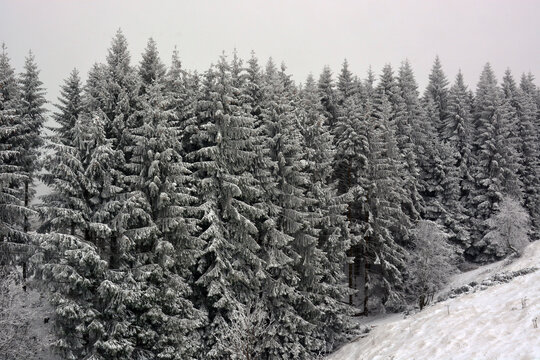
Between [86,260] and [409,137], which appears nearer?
[86,260]

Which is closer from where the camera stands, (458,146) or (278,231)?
(278,231)

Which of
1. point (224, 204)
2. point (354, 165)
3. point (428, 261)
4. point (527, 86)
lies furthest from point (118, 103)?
point (527, 86)

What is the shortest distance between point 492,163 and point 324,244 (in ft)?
83.0

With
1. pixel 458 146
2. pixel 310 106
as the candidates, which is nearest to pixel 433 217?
pixel 458 146

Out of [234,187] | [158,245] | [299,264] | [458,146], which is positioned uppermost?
[458,146]

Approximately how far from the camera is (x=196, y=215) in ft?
80.9

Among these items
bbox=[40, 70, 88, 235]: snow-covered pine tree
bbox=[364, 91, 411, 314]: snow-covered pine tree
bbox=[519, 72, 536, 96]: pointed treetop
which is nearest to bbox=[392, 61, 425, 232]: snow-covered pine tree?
bbox=[364, 91, 411, 314]: snow-covered pine tree

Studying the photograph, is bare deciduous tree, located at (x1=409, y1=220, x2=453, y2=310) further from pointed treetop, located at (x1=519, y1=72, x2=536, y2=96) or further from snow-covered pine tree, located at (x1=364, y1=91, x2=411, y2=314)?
pointed treetop, located at (x1=519, y1=72, x2=536, y2=96)

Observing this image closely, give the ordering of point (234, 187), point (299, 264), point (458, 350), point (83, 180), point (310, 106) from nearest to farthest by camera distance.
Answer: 1. point (458, 350)
2. point (83, 180)
3. point (234, 187)
4. point (299, 264)
5. point (310, 106)

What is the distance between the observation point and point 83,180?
20.5 m

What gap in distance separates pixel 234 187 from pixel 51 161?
30.6 ft

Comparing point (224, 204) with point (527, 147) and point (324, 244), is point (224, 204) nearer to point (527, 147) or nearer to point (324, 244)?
point (324, 244)

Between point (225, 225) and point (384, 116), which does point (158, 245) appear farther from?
point (384, 116)

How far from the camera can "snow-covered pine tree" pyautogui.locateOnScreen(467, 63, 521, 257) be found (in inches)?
1726
